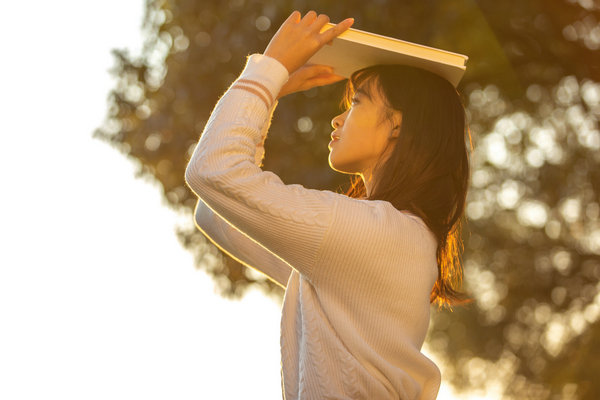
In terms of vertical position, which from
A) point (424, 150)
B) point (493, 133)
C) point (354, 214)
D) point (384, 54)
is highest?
point (384, 54)

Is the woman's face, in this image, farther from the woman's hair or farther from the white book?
the white book

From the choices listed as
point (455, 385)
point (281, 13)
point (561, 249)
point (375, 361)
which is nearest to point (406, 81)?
point (375, 361)

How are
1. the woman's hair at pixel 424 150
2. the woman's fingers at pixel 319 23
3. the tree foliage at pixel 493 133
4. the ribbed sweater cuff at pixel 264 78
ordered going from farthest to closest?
the tree foliage at pixel 493 133 < the woman's hair at pixel 424 150 < the woman's fingers at pixel 319 23 < the ribbed sweater cuff at pixel 264 78

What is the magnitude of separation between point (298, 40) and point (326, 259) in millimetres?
691

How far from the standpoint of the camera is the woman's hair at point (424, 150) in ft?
8.63

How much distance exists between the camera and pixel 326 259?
2256mm

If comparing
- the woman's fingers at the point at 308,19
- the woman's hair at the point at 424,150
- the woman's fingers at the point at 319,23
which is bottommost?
the woman's hair at the point at 424,150

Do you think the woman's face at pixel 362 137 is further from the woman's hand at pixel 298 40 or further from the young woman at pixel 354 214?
the woman's hand at pixel 298 40

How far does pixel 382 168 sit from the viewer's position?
2682 millimetres

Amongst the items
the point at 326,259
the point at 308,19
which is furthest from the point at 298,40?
the point at 326,259

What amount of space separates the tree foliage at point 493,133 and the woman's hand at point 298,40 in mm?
5056

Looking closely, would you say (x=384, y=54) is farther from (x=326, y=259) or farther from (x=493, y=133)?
(x=493, y=133)

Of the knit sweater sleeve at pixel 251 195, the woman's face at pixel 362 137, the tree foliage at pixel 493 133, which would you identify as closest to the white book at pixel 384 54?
the woman's face at pixel 362 137

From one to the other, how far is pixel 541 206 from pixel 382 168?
7.75m
